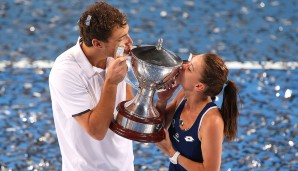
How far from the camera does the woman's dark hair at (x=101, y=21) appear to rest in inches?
140

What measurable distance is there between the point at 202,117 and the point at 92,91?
0.60m

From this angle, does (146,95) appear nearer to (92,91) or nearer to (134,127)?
(134,127)

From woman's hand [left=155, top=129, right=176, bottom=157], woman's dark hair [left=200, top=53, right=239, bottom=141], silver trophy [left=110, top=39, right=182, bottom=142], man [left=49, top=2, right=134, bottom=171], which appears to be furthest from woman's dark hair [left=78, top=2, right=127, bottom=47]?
woman's hand [left=155, top=129, right=176, bottom=157]

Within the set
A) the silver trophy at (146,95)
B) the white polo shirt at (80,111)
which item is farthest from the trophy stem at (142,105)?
the white polo shirt at (80,111)

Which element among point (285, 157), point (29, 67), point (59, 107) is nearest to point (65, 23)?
point (29, 67)

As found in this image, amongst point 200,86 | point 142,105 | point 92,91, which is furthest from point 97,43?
point 200,86

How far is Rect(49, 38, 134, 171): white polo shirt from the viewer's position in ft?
11.7

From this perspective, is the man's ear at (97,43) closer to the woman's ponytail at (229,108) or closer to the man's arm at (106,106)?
the man's arm at (106,106)

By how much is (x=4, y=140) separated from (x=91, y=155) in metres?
2.05

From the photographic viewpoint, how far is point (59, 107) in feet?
12.2

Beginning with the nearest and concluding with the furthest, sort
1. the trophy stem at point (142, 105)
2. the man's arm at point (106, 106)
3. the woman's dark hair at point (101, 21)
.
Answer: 1. the man's arm at point (106, 106)
2. the woman's dark hair at point (101, 21)
3. the trophy stem at point (142, 105)

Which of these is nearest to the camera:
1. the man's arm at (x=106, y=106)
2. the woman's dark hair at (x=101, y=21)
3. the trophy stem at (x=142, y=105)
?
the man's arm at (x=106, y=106)

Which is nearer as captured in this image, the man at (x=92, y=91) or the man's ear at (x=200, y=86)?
the man at (x=92, y=91)

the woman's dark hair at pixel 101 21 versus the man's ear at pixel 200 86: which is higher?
the woman's dark hair at pixel 101 21
